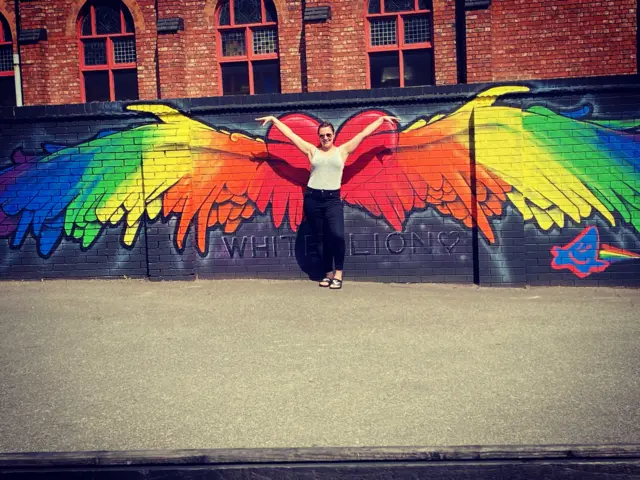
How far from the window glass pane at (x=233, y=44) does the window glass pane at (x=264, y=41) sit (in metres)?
0.28

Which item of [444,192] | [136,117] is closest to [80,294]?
[136,117]

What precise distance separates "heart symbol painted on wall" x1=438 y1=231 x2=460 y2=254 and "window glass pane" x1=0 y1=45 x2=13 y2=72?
1122 centimetres

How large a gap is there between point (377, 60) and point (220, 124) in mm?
5650

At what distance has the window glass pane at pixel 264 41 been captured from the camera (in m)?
12.7

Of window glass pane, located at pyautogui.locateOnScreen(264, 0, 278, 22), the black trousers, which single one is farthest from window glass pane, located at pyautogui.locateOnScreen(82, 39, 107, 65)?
the black trousers

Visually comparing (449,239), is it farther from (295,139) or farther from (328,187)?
(295,139)

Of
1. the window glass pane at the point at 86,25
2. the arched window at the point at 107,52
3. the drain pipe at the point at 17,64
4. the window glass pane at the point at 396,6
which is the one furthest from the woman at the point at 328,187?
the drain pipe at the point at 17,64

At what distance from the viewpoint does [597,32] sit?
37.3 ft

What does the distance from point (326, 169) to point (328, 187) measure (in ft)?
0.73

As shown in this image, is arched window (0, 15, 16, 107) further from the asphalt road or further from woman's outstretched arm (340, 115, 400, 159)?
woman's outstretched arm (340, 115, 400, 159)

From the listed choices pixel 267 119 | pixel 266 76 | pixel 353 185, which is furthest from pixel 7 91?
pixel 353 185

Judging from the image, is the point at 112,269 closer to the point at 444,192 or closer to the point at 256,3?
the point at 444,192

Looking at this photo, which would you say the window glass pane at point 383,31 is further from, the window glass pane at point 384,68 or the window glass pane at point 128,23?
the window glass pane at point 128,23

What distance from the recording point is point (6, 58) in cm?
1368
